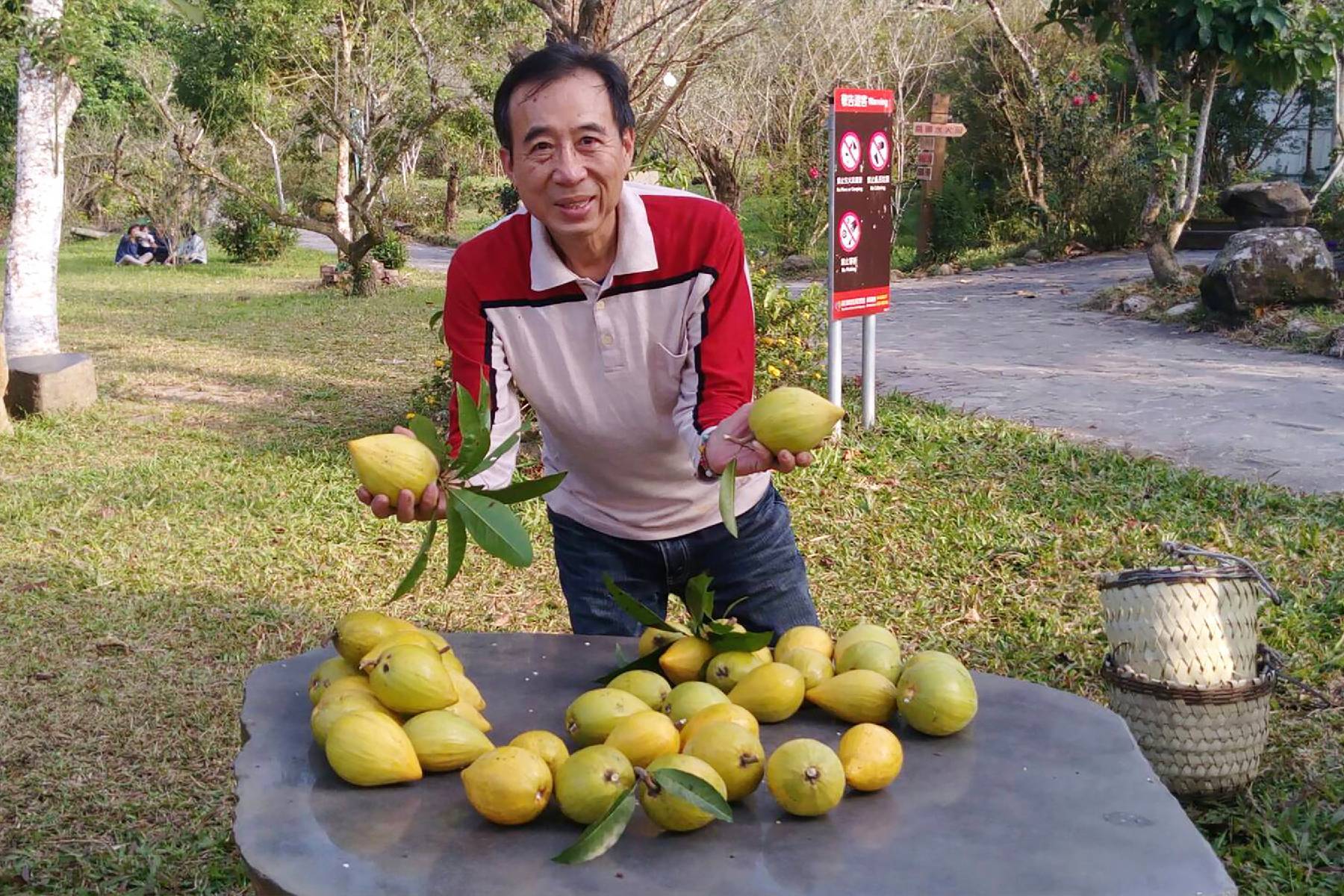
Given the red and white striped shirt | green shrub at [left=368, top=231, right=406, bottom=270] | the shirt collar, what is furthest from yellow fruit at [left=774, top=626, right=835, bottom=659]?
green shrub at [left=368, top=231, right=406, bottom=270]

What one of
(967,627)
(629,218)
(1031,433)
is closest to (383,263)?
(1031,433)

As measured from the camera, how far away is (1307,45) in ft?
30.9

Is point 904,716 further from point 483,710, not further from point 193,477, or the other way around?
point 193,477

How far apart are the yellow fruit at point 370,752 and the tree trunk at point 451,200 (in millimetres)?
22172

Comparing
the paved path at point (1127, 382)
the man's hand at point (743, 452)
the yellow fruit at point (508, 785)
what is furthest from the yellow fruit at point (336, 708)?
the paved path at point (1127, 382)

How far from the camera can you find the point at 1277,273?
8992 mm

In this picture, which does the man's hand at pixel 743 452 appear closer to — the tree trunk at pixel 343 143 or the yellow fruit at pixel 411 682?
the yellow fruit at pixel 411 682

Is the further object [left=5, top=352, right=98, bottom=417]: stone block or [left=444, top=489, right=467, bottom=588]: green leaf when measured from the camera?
[left=5, top=352, right=98, bottom=417]: stone block

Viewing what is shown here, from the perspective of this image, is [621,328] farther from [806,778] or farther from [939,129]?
[939,129]

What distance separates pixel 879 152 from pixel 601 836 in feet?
16.8

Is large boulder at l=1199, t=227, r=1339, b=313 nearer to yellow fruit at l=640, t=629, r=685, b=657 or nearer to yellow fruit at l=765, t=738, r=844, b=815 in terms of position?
yellow fruit at l=640, t=629, r=685, b=657

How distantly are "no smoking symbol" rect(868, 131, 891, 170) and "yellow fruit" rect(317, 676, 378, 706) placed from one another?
4.74 m

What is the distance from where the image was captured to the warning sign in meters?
5.87

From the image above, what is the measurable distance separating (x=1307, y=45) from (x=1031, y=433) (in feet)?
17.2
